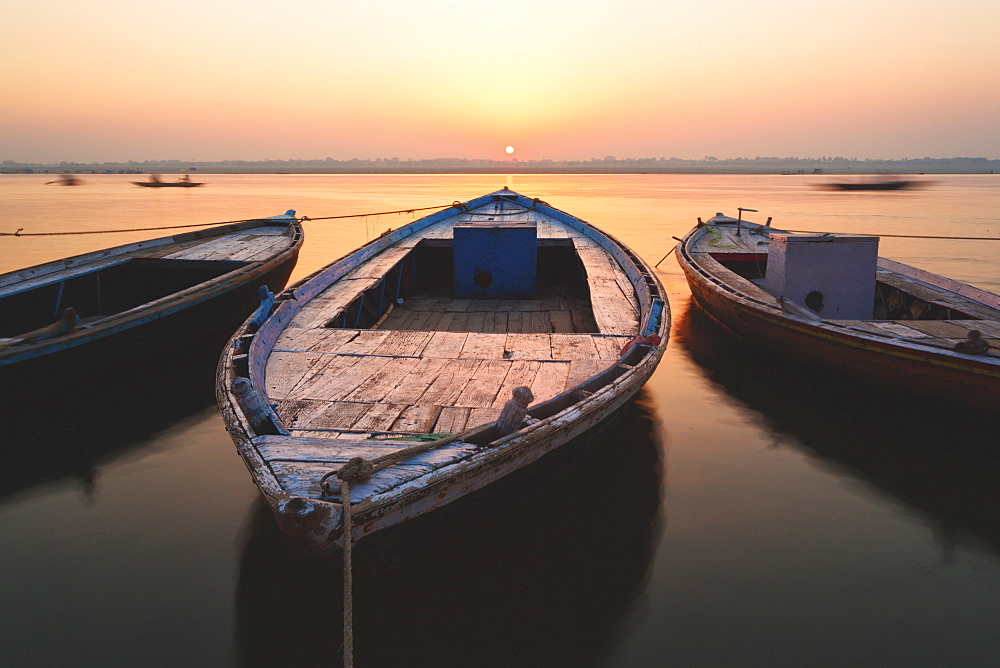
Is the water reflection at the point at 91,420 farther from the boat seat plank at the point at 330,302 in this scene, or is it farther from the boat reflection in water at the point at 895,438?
the boat reflection in water at the point at 895,438

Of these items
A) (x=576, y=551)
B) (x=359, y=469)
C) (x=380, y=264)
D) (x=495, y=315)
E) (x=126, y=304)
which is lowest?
(x=576, y=551)

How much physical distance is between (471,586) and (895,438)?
502 centimetres

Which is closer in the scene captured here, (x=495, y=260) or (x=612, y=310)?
(x=612, y=310)

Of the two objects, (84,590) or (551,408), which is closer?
(551,408)

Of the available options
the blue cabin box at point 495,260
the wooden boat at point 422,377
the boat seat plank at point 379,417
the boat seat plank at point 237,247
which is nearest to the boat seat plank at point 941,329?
the wooden boat at point 422,377

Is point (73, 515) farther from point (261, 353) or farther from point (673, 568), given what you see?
Result: point (673, 568)

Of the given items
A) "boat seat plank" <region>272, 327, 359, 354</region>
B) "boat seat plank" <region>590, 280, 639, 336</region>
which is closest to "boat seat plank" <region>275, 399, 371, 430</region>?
"boat seat plank" <region>272, 327, 359, 354</region>

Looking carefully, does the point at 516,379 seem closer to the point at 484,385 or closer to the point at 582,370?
the point at 484,385

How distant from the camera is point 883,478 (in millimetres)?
5688

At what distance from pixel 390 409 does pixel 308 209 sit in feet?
127

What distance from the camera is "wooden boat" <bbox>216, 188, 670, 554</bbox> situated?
2.93m

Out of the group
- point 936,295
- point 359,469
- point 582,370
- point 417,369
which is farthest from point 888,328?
point 359,469

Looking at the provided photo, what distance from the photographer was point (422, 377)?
14.6 feet

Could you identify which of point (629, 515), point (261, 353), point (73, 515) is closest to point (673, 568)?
point (629, 515)
